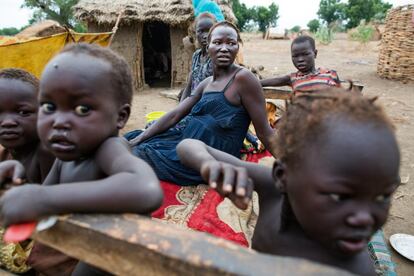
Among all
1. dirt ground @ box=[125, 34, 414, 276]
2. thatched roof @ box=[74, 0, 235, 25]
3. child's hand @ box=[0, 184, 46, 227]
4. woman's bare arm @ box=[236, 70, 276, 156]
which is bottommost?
dirt ground @ box=[125, 34, 414, 276]

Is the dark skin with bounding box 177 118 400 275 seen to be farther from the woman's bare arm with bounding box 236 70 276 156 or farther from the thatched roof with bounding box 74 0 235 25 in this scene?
the thatched roof with bounding box 74 0 235 25

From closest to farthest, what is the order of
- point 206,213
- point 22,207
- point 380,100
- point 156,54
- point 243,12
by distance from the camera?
point 22,207
point 206,213
point 380,100
point 156,54
point 243,12

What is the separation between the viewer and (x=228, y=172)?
3.43ft

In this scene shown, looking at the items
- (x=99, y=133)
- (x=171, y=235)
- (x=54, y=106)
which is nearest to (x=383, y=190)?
(x=171, y=235)

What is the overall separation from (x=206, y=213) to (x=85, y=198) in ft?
5.45

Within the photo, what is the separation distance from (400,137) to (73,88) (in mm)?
5405

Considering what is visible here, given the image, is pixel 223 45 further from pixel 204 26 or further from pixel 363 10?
pixel 363 10

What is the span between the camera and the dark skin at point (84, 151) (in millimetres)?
860

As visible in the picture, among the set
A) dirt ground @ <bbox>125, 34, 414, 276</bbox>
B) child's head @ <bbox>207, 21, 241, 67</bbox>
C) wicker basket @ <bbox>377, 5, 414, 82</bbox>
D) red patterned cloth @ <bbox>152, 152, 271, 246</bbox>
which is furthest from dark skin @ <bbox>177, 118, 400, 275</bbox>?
wicker basket @ <bbox>377, 5, 414, 82</bbox>

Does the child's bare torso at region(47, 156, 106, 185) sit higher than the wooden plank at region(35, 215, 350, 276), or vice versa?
the wooden plank at region(35, 215, 350, 276)

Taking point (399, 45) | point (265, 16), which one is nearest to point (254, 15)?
point (265, 16)

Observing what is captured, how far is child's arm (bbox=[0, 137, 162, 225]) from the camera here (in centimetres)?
85

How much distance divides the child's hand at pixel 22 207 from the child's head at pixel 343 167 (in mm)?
666

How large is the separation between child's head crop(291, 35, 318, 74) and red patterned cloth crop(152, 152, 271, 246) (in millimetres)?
1709
